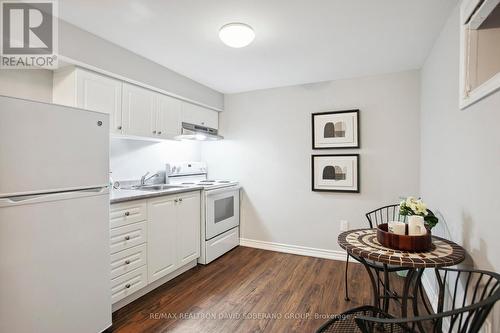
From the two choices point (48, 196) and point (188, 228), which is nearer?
point (48, 196)

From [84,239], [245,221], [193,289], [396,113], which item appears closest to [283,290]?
[193,289]

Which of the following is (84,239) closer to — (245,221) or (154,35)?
(154,35)

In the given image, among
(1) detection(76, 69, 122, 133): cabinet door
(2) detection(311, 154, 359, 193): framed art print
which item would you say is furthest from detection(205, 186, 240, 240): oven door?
(1) detection(76, 69, 122, 133): cabinet door

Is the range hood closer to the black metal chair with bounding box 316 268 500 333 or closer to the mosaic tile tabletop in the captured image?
the mosaic tile tabletop

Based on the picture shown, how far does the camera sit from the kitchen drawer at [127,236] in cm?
198

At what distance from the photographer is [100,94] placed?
218cm

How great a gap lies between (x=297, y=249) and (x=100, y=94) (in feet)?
9.51

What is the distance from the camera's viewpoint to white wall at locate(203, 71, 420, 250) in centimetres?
292

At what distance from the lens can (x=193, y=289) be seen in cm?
246

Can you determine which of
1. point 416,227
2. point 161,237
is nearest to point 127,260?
point 161,237

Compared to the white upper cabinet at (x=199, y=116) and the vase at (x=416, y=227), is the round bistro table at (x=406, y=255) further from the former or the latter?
the white upper cabinet at (x=199, y=116)

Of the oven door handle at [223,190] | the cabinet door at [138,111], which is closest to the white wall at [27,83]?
the cabinet door at [138,111]

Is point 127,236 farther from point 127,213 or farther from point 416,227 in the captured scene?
point 416,227

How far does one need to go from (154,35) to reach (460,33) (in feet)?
7.18
